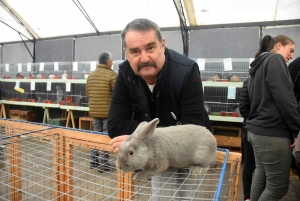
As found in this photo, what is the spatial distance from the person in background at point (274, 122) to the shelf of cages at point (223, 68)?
5.38 ft

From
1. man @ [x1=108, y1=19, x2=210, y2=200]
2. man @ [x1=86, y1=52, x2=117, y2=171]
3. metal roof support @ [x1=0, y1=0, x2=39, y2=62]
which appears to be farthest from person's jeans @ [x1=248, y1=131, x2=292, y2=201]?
metal roof support @ [x1=0, y1=0, x2=39, y2=62]

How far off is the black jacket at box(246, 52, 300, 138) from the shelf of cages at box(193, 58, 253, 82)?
5.32 ft

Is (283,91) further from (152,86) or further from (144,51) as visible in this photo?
(144,51)

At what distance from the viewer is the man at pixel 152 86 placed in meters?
0.87

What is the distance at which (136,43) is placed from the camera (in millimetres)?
849

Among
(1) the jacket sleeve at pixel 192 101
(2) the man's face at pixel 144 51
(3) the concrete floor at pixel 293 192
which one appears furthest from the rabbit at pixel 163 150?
(3) the concrete floor at pixel 293 192

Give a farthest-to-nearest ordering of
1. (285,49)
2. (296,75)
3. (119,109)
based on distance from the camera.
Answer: (296,75)
(285,49)
(119,109)

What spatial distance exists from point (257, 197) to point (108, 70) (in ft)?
6.18

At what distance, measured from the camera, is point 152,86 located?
102 centimetres

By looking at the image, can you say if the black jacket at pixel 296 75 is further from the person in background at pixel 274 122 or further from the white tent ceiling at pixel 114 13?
the white tent ceiling at pixel 114 13

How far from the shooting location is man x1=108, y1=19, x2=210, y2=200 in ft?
2.85

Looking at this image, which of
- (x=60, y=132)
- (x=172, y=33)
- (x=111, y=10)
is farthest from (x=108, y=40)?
(x=60, y=132)

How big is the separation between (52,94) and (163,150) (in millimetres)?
4078

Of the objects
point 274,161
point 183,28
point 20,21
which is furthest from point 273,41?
point 20,21
